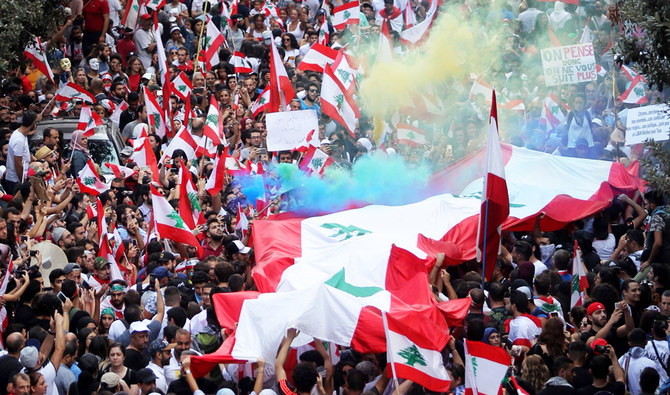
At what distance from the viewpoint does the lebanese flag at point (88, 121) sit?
50.0 ft

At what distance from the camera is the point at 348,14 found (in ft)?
66.9

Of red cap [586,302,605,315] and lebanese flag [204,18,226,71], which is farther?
lebanese flag [204,18,226,71]

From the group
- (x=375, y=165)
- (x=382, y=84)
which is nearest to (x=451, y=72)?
(x=382, y=84)

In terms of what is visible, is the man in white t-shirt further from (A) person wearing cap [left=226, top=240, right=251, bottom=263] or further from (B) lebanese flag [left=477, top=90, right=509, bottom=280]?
(B) lebanese flag [left=477, top=90, right=509, bottom=280]

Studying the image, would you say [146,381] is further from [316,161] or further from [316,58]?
[316,58]

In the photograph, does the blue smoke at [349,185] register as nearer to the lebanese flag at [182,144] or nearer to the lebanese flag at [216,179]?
the lebanese flag at [216,179]

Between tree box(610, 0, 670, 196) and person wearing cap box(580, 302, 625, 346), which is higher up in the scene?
tree box(610, 0, 670, 196)

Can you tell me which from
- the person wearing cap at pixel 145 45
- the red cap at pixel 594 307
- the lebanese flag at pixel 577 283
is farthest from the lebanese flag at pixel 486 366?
the person wearing cap at pixel 145 45

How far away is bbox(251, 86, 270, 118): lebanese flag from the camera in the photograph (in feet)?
57.5

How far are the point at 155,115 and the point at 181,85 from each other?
47.6 inches

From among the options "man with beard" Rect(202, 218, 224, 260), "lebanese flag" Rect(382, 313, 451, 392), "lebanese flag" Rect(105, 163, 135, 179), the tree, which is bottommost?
"man with beard" Rect(202, 218, 224, 260)

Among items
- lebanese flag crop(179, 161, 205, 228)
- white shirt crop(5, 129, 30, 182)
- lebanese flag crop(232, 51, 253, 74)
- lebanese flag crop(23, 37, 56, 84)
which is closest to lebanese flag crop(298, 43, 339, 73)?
lebanese flag crop(232, 51, 253, 74)

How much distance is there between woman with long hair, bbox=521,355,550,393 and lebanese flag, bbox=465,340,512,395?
1.63 feet

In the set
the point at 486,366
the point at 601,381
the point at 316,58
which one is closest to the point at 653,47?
the point at 601,381
